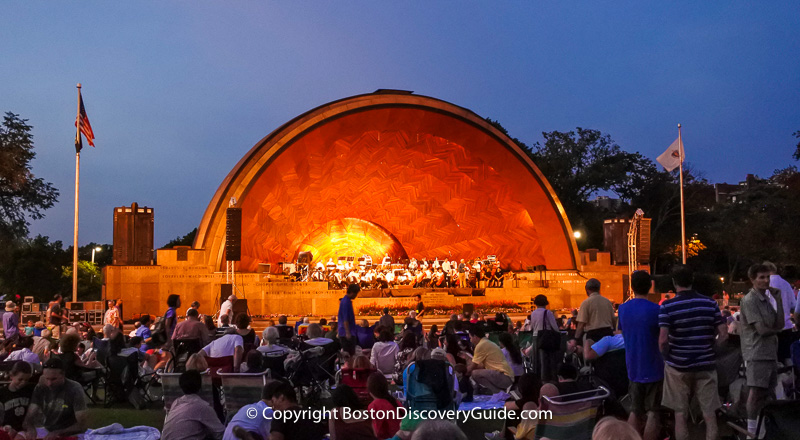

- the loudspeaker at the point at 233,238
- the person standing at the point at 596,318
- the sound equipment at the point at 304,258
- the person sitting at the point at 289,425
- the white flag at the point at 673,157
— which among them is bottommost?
the person sitting at the point at 289,425

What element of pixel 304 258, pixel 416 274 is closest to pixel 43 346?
pixel 304 258

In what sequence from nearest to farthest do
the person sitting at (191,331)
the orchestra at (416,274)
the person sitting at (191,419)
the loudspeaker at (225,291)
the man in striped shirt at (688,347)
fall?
the person sitting at (191,419) < the man in striped shirt at (688,347) < the person sitting at (191,331) < the loudspeaker at (225,291) < the orchestra at (416,274)

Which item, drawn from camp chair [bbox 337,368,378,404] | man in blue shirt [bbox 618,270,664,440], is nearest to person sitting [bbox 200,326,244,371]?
camp chair [bbox 337,368,378,404]

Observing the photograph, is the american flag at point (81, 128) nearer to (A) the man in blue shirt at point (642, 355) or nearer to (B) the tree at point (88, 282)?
(A) the man in blue shirt at point (642, 355)

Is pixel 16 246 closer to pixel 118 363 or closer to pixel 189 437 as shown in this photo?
pixel 118 363

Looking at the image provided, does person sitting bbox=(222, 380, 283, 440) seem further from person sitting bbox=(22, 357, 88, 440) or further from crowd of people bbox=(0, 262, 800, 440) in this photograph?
person sitting bbox=(22, 357, 88, 440)

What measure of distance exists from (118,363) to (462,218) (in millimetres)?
21006

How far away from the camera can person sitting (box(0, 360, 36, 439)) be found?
193 inches

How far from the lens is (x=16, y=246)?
105 ft

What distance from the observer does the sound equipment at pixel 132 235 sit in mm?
20875

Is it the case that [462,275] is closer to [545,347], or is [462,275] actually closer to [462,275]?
[462,275]

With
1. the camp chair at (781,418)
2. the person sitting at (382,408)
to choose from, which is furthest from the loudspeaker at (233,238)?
the camp chair at (781,418)

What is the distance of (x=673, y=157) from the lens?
77.7 feet

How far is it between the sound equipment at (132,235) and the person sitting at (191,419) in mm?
17389
